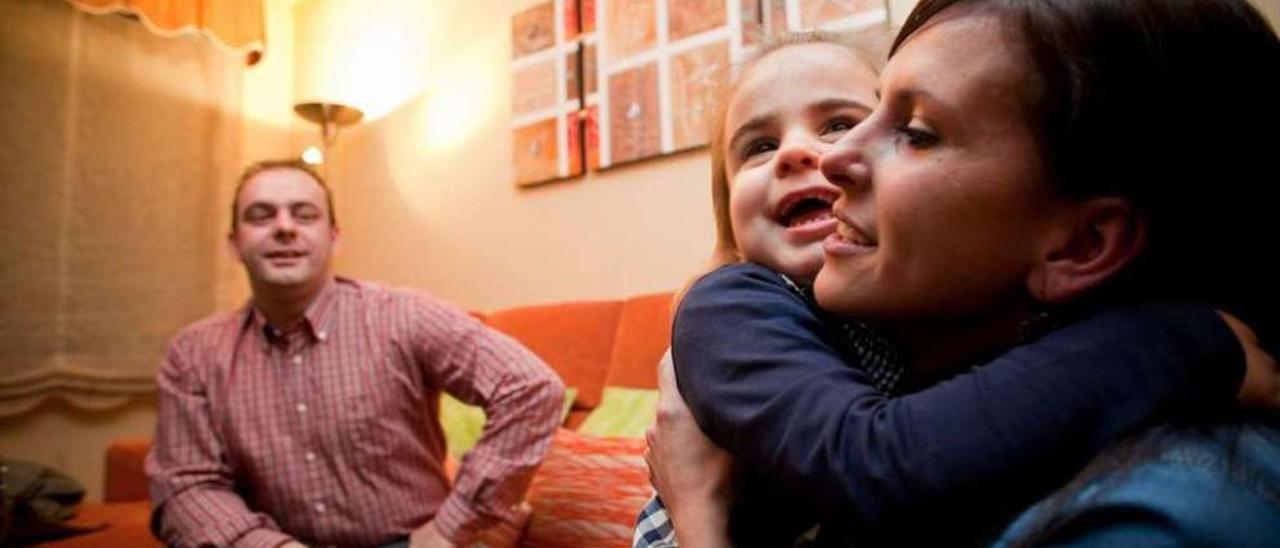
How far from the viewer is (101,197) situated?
318 cm

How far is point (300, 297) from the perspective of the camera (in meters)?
1.85

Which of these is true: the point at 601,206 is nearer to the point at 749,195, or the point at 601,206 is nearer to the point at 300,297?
the point at 300,297

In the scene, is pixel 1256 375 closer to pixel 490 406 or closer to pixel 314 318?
pixel 490 406

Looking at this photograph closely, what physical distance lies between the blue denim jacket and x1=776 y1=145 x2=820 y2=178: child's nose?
17.5 inches

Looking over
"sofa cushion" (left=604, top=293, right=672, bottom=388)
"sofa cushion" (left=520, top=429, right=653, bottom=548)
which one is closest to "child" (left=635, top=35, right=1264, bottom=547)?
"sofa cushion" (left=520, top=429, right=653, bottom=548)

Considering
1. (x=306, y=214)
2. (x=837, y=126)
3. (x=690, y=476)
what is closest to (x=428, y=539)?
(x=306, y=214)

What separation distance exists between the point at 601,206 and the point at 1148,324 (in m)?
2.49

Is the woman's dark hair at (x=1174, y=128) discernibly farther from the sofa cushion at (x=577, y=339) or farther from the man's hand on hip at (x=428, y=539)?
the sofa cushion at (x=577, y=339)

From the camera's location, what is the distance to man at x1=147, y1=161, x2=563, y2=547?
167 cm

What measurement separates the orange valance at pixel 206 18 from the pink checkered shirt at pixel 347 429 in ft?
6.70

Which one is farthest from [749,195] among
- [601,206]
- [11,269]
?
[11,269]

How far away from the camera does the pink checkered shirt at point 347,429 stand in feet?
5.48

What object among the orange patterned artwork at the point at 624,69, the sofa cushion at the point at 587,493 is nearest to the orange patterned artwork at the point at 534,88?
the orange patterned artwork at the point at 624,69

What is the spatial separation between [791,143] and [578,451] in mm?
1132
